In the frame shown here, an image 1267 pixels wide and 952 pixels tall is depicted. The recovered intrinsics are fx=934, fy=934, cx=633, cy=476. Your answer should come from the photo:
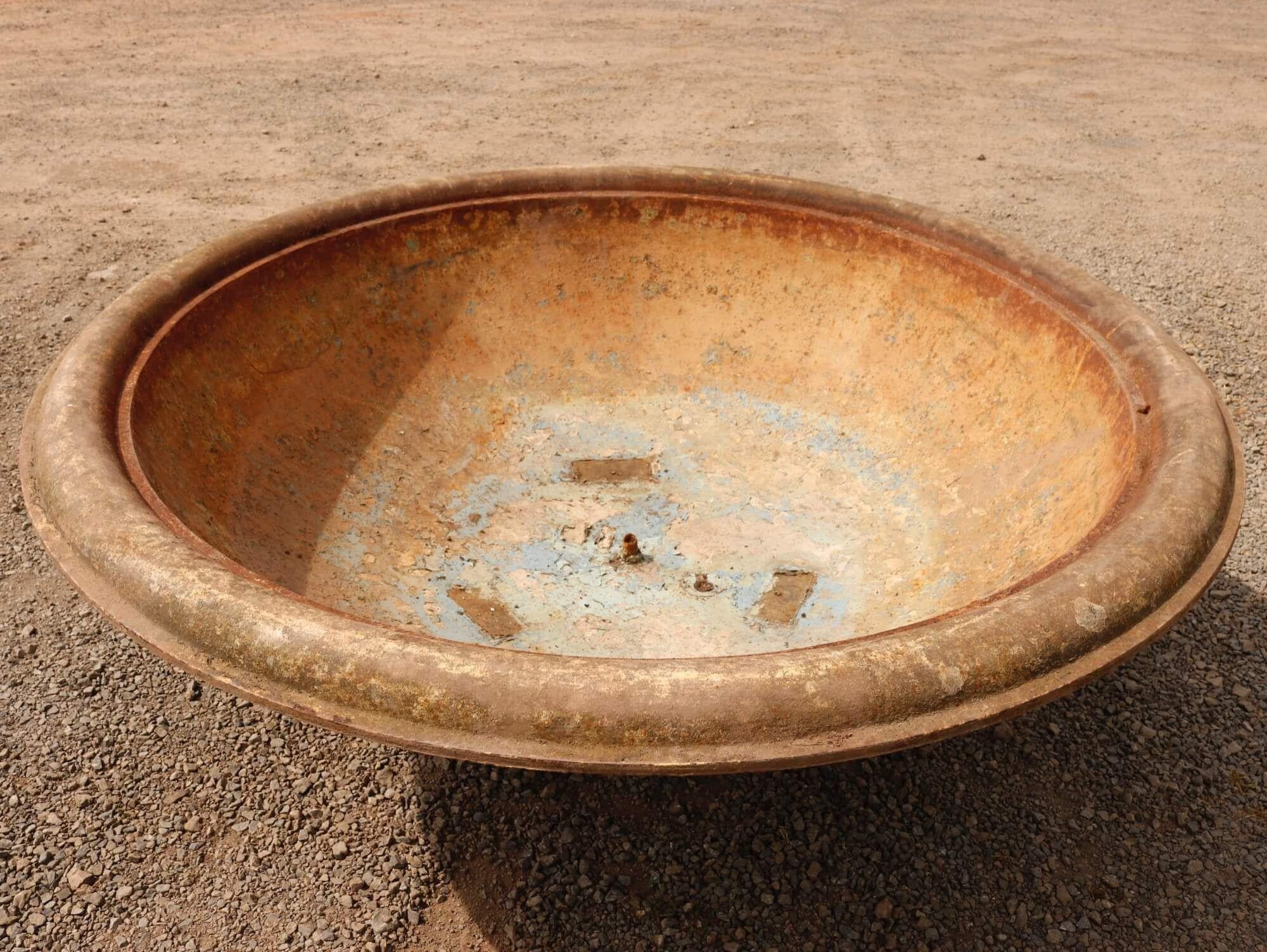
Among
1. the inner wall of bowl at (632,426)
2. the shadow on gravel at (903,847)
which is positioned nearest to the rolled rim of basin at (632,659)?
the inner wall of bowl at (632,426)

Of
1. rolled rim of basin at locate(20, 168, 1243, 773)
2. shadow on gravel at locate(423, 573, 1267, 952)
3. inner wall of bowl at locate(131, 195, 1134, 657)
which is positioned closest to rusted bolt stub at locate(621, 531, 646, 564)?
inner wall of bowl at locate(131, 195, 1134, 657)

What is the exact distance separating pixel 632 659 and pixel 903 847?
140 centimetres

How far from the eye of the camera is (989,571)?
2068 mm

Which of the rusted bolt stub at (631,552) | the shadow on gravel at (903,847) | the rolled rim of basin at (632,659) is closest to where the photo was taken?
the rolled rim of basin at (632,659)

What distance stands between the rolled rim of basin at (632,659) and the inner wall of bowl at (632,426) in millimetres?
190

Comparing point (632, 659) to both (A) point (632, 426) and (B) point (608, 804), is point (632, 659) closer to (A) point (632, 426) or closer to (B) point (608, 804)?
(B) point (608, 804)

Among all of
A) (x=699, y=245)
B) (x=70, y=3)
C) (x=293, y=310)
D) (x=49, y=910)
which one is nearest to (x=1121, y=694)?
(x=699, y=245)

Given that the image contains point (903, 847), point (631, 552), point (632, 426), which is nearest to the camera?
point (903, 847)

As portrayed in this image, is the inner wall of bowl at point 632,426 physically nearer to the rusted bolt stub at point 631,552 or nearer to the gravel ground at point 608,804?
the rusted bolt stub at point 631,552

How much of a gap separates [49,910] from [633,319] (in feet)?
7.35

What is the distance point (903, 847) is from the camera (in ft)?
7.70

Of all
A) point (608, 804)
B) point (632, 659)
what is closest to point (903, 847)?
point (608, 804)

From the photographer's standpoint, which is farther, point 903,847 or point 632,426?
point 632,426

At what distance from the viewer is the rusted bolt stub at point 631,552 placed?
2.51m
